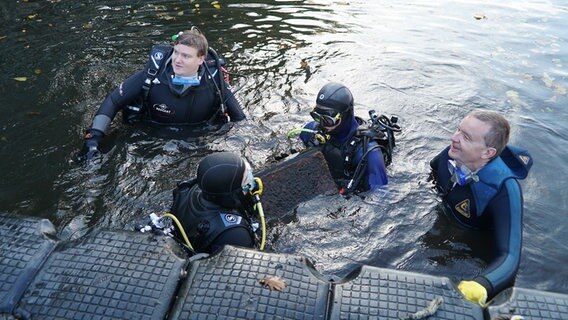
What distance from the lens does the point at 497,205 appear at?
4066 millimetres

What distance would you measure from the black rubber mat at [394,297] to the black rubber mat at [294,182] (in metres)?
1.86

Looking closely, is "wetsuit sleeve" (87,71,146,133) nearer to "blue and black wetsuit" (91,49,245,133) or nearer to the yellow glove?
"blue and black wetsuit" (91,49,245,133)

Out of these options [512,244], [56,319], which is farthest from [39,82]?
[512,244]

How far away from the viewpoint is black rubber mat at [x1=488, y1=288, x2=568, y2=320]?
2.71m

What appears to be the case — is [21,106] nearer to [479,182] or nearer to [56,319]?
[56,319]

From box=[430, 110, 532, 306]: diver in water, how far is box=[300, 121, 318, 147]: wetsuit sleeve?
61.2 inches

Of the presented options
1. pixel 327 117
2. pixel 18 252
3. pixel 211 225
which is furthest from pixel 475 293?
pixel 18 252

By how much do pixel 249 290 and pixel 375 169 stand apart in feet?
8.00

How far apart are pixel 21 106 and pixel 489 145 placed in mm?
5527

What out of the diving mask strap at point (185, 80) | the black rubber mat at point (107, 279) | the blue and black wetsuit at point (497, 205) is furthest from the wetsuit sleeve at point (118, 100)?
the blue and black wetsuit at point (497, 205)

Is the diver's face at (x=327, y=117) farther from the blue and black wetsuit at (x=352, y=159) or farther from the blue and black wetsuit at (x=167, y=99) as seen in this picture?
the blue and black wetsuit at (x=167, y=99)

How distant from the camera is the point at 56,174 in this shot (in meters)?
5.06

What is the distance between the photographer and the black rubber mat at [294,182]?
15.3 feet

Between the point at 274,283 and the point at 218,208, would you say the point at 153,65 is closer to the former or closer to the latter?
the point at 218,208
